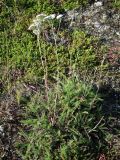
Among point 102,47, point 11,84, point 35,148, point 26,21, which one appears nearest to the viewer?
point 35,148

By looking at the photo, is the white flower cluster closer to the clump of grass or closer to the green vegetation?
the green vegetation

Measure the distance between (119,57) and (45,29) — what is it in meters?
1.34

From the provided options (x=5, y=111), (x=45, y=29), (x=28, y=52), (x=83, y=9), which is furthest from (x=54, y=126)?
(x=83, y=9)

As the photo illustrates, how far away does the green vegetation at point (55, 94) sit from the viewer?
5090 millimetres

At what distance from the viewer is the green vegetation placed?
200 inches

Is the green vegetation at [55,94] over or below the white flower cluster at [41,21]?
below

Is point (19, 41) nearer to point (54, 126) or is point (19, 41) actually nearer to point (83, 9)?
point (83, 9)

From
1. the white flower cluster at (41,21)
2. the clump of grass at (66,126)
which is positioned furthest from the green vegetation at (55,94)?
the white flower cluster at (41,21)

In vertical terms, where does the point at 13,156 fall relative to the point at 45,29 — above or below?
below

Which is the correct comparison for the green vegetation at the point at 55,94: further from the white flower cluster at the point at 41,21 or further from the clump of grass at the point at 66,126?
the white flower cluster at the point at 41,21

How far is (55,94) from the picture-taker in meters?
5.47

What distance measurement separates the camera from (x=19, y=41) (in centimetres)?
668

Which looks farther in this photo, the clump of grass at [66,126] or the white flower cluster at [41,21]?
the white flower cluster at [41,21]

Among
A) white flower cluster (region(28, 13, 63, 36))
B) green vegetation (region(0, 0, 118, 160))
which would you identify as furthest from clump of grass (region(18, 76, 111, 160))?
white flower cluster (region(28, 13, 63, 36))
